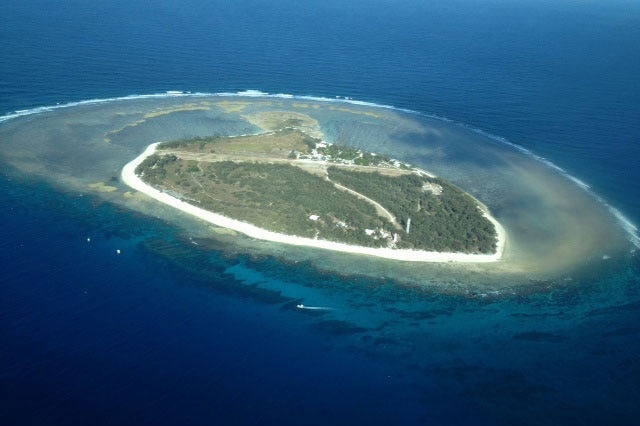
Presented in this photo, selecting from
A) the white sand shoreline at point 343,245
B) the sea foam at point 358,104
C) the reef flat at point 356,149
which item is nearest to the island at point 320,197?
the white sand shoreline at point 343,245

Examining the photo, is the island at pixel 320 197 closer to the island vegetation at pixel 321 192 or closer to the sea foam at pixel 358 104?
the island vegetation at pixel 321 192

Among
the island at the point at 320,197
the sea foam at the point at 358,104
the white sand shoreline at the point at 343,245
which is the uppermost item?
the sea foam at the point at 358,104

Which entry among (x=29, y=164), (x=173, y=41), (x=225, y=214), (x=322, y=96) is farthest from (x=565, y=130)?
(x=173, y=41)

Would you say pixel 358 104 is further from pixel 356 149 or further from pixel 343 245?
pixel 343 245

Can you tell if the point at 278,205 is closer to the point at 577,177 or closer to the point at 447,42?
the point at 577,177

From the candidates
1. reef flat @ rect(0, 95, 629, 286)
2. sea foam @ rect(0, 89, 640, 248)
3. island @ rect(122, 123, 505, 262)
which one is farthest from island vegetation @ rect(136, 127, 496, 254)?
sea foam @ rect(0, 89, 640, 248)

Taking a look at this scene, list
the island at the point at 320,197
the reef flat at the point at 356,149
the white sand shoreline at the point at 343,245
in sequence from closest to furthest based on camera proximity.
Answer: the reef flat at the point at 356,149
the white sand shoreline at the point at 343,245
the island at the point at 320,197
